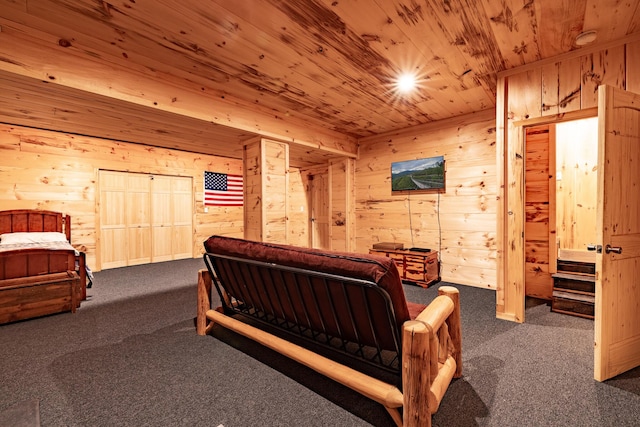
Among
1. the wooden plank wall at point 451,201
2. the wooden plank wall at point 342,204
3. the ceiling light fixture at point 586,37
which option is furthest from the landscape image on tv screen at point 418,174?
the ceiling light fixture at point 586,37

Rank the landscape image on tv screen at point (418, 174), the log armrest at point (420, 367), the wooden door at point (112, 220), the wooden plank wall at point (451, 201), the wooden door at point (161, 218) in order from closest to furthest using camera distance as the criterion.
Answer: the log armrest at point (420, 367) → the wooden plank wall at point (451, 201) → the landscape image on tv screen at point (418, 174) → the wooden door at point (112, 220) → the wooden door at point (161, 218)

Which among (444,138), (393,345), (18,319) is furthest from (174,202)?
(393,345)

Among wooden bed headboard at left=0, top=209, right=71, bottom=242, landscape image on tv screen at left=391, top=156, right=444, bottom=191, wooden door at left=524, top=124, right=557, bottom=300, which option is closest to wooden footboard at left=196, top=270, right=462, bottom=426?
wooden door at left=524, top=124, right=557, bottom=300

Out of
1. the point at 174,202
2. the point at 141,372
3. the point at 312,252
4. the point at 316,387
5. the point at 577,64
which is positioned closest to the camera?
the point at 312,252

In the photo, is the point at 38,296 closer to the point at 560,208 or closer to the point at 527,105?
the point at 527,105

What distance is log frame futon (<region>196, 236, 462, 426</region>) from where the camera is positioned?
1244mm

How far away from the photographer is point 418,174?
467 centimetres

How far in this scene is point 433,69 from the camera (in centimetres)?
286

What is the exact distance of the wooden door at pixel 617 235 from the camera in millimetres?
1833

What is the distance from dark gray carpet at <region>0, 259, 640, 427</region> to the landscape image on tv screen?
2.31 m

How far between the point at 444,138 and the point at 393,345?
12.8 feet

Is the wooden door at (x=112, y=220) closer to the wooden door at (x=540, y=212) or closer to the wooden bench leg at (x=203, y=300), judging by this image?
the wooden bench leg at (x=203, y=300)

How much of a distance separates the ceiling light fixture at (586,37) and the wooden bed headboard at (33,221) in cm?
722

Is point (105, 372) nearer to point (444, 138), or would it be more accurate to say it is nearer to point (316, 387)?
point (316, 387)
